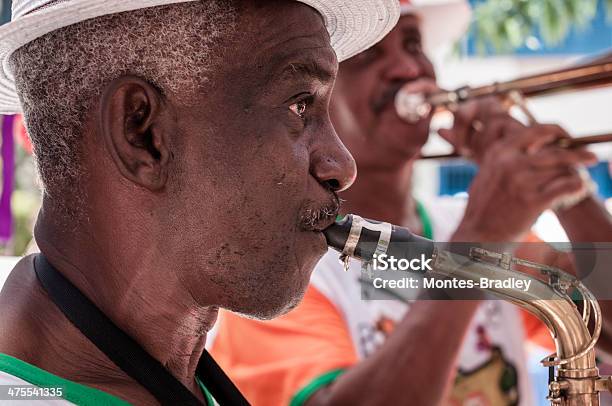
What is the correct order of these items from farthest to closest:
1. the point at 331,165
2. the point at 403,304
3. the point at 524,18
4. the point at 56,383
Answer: the point at 524,18 → the point at 403,304 → the point at 331,165 → the point at 56,383

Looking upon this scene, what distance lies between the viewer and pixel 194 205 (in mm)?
1139

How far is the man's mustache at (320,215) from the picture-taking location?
117cm

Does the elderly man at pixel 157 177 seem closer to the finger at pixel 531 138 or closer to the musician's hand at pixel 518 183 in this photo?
the musician's hand at pixel 518 183

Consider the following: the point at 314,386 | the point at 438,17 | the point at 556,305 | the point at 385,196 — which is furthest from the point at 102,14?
the point at 438,17

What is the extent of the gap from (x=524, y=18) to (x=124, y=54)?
398cm

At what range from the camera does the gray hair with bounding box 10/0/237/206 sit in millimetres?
1122

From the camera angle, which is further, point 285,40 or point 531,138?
point 531,138

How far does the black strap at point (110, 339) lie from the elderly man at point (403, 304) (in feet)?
2.39

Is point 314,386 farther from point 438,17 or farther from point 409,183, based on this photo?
point 438,17

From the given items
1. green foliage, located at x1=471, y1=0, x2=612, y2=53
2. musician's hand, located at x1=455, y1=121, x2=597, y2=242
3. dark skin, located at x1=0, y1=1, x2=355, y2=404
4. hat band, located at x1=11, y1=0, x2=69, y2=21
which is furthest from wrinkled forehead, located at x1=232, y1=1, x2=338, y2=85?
green foliage, located at x1=471, y1=0, x2=612, y2=53

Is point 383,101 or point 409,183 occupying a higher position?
point 383,101

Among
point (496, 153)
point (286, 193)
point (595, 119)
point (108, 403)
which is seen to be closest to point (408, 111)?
point (496, 153)

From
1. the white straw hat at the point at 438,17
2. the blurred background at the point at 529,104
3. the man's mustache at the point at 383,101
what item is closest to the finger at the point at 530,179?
the blurred background at the point at 529,104

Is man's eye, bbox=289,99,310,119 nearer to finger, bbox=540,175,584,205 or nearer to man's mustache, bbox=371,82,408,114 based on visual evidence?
finger, bbox=540,175,584,205
